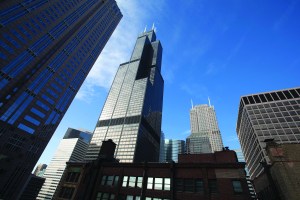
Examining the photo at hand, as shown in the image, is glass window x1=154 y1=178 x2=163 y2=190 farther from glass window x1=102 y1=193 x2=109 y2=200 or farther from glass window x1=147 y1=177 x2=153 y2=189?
glass window x1=102 y1=193 x2=109 y2=200

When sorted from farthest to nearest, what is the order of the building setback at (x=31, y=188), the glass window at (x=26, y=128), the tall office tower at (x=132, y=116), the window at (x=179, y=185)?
1. the tall office tower at (x=132, y=116)
2. the building setback at (x=31, y=188)
3. the glass window at (x=26, y=128)
4. the window at (x=179, y=185)

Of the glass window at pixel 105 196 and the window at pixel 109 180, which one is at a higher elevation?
the window at pixel 109 180

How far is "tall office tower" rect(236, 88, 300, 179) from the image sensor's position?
7906cm

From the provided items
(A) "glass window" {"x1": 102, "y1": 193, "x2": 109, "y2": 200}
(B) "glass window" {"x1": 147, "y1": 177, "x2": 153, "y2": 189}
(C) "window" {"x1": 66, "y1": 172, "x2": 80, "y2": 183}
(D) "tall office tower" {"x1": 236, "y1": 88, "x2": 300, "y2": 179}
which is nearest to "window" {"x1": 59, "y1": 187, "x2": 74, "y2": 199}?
(C) "window" {"x1": 66, "y1": 172, "x2": 80, "y2": 183}

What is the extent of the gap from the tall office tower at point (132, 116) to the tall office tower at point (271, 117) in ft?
211

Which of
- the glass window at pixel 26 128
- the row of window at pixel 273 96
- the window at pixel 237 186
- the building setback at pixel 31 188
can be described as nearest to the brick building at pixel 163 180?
the window at pixel 237 186

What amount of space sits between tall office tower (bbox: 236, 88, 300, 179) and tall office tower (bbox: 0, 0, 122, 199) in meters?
99.3

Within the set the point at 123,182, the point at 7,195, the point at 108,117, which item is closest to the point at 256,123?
the point at 123,182

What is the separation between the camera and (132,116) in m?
123

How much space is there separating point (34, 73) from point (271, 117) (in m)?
116

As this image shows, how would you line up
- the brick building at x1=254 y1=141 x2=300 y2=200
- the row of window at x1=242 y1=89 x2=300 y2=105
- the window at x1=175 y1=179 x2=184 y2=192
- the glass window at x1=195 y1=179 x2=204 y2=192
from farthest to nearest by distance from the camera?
1. the row of window at x1=242 y1=89 x2=300 y2=105
2. the window at x1=175 y1=179 x2=184 y2=192
3. the glass window at x1=195 y1=179 x2=204 y2=192
4. the brick building at x1=254 y1=141 x2=300 y2=200

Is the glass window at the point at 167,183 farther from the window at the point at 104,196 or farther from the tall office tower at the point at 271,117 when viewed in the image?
the tall office tower at the point at 271,117

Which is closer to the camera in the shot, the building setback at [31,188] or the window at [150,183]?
the window at [150,183]

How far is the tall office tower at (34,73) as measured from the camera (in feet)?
215
